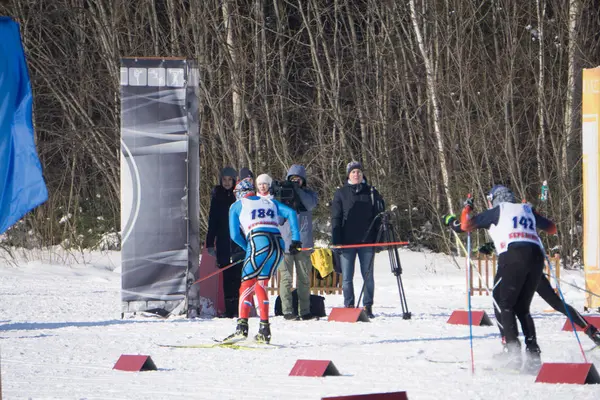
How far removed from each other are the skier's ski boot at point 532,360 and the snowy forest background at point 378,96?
10.5 m

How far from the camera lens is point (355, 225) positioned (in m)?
12.1

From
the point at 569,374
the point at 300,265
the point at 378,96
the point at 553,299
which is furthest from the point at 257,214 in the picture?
the point at 378,96

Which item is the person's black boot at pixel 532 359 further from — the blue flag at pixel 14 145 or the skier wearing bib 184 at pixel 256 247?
the blue flag at pixel 14 145

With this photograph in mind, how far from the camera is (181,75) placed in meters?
12.2

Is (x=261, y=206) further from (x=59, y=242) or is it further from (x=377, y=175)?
(x=59, y=242)

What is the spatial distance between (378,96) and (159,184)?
10380 millimetres

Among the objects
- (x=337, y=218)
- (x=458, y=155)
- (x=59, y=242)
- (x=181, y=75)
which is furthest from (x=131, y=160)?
(x=59, y=242)

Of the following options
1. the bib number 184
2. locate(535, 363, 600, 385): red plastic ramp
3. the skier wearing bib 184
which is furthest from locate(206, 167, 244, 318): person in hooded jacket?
locate(535, 363, 600, 385): red plastic ramp

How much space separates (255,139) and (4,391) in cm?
1594

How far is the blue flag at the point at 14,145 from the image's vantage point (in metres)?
5.62

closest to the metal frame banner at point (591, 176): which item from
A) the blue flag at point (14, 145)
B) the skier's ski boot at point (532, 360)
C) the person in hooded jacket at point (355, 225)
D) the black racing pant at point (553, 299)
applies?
the person in hooded jacket at point (355, 225)

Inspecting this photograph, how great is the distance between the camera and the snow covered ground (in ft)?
22.5

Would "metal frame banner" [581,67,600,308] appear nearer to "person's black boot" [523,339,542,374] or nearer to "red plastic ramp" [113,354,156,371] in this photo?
"person's black boot" [523,339,542,374]

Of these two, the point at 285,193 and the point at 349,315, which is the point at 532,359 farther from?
the point at 285,193
